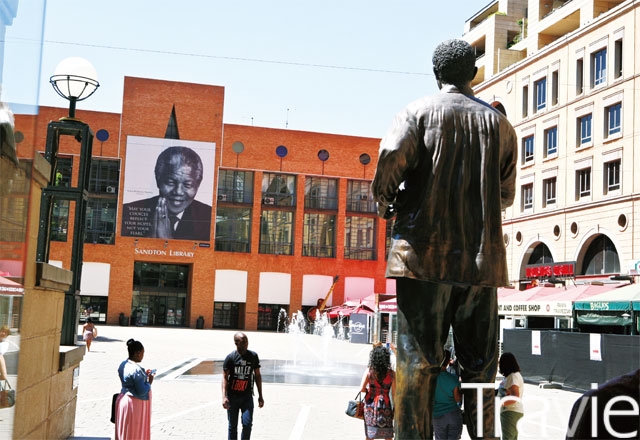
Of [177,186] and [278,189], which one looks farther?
[278,189]

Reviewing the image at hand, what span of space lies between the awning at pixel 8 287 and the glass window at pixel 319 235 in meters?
59.0

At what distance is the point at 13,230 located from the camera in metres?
2.80

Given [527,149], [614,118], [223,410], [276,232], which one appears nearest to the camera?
[223,410]

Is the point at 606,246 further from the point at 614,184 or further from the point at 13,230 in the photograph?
the point at 13,230

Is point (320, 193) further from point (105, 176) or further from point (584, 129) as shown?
point (584, 129)

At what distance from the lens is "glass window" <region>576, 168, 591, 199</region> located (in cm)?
3838

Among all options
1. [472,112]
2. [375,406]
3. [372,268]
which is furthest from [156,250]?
[472,112]

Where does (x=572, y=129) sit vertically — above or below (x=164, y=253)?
above

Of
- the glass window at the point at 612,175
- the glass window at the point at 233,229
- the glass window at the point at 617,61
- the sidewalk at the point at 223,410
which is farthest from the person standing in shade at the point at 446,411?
the glass window at the point at 233,229

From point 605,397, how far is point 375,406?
5841 millimetres

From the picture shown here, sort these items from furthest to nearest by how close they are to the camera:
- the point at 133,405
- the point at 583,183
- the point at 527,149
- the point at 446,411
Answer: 1. the point at 527,149
2. the point at 583,183
3. the point at 133,405
4. the point at 446,411

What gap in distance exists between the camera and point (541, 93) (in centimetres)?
4272

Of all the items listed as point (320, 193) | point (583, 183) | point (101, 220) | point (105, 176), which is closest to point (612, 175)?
point (583, 183)

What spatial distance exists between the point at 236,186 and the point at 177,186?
591 centimetres
